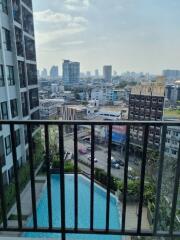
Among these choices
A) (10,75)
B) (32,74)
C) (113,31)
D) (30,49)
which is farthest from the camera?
(32,74)

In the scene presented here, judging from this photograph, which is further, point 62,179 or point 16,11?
point 16,11

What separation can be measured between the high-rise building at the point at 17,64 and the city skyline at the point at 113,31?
6.82 feet

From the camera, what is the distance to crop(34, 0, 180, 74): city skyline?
4535 millimetres

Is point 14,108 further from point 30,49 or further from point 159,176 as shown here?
point 159,176

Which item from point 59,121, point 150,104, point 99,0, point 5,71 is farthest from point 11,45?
point 59,121

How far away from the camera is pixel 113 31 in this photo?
6.67m

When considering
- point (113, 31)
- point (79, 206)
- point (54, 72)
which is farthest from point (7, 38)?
point (79, 206)

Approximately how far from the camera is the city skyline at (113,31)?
4.54 metres

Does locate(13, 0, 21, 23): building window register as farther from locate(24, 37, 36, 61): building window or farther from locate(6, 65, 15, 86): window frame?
locate(6, 65, 15, 86): window frame

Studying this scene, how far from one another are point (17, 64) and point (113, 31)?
4.19 meters

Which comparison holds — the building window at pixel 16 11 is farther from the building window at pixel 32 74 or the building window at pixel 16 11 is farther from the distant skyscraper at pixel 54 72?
the distant skyscraper at pixel 54 72

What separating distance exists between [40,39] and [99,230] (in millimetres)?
5489

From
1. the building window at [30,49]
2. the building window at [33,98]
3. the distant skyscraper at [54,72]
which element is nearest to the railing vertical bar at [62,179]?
the building window at [33,98]

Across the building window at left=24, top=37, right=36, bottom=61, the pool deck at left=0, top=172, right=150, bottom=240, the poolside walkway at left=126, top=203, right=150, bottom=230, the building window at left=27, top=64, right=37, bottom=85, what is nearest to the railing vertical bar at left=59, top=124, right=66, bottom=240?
the pool deck at left=0, top=172, right=150, bottom=240
